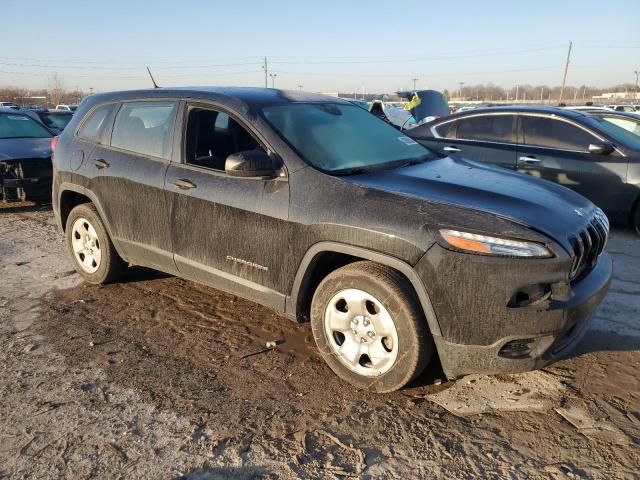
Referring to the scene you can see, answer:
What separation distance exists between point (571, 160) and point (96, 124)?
211 inches

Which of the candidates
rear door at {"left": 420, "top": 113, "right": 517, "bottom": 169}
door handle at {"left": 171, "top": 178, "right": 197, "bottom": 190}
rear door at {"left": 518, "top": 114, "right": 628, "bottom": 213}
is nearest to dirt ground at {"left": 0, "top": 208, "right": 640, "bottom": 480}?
door handle at {"left": 171, "top": 178, "right": 197, "bottom": 190}

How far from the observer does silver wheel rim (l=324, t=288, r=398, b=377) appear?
2.90m

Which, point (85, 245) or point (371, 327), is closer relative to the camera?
point (371, 327)

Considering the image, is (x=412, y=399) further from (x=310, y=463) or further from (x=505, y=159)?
(x=505, y=159)

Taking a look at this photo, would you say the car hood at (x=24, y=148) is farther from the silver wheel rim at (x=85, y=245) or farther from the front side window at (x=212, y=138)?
the front side window at (x=212, y=138)

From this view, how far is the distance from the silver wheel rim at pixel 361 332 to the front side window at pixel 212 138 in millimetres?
1416

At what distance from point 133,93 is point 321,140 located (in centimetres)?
189

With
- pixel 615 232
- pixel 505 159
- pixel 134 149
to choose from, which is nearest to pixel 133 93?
pixel 134 149

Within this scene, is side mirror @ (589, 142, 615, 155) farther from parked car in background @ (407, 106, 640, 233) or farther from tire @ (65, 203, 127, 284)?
tire @ (65, 203, 127, 284)

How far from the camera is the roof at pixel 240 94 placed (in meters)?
3.75

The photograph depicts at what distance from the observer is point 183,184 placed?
3775 millimetres

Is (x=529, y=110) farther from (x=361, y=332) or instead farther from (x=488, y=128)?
(x=361, y=332)

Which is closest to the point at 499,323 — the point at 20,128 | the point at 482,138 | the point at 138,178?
the point at 138,178

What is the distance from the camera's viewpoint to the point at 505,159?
680 cm
